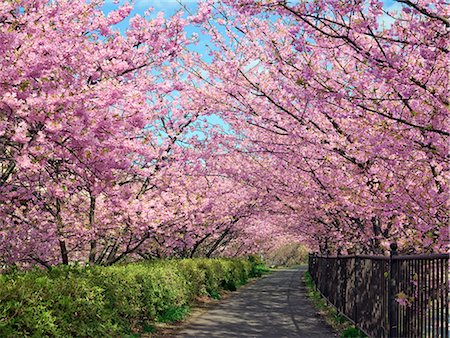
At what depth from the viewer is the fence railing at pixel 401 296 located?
5648 mm

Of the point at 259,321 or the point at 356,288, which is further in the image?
the point at 259,321

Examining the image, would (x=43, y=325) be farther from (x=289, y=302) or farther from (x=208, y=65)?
(x=289, y=302)

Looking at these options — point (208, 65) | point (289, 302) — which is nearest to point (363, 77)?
point (208, 65)

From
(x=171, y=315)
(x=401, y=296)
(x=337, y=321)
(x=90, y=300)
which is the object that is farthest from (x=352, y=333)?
(x=90, y=300)

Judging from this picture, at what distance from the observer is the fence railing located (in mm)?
5648

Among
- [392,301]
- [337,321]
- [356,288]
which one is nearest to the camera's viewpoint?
[392,301]

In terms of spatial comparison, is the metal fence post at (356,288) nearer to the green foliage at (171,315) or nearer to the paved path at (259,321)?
the paved path at (259,321)

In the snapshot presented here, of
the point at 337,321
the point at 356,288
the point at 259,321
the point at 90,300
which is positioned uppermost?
the point at 356,288

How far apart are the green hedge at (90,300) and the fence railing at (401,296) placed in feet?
14.3

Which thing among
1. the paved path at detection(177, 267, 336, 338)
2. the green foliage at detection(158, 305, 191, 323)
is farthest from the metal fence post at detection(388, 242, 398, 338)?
the green foliage at detection(158, 305, 191, 323)

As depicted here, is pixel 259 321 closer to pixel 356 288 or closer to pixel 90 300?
pixel 356 288

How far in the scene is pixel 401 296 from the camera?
681 cm

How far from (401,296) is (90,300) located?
4.74 m

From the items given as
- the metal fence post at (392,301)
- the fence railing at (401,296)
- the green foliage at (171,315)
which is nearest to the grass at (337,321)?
the fence railing at (401,296)
